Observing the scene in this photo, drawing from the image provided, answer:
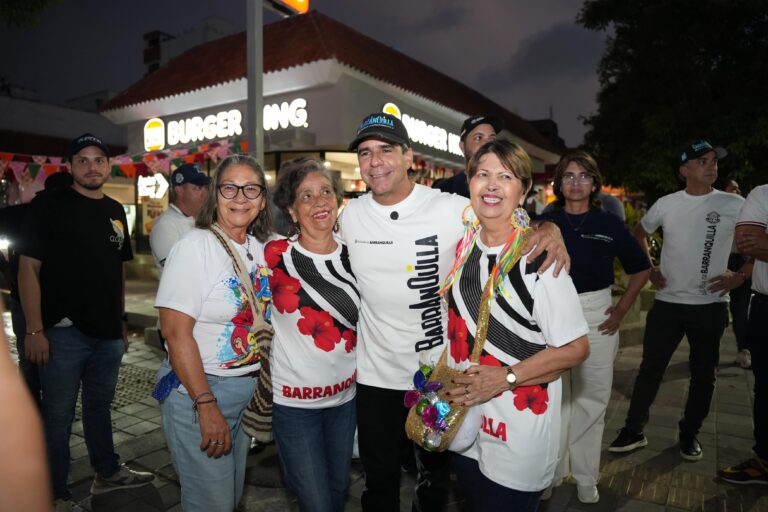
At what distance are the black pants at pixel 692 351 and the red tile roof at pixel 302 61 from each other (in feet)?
24.7

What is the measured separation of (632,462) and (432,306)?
2.65 m

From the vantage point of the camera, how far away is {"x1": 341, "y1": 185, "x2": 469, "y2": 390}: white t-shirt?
2398 millimetres

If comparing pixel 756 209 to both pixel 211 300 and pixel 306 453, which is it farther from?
pixel 211 300

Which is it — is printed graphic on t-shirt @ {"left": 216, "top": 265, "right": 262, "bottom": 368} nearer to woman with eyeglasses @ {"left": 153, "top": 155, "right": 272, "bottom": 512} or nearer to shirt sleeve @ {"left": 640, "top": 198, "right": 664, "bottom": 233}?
woman with eyeglasses @ {"left": 153, "top": 155, "right": 272, "bottom": 512}

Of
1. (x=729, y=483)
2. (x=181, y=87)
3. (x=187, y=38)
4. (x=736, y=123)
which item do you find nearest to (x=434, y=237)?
(x=729, y=483)

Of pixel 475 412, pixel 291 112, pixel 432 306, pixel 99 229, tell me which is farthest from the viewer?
pixel 291 112

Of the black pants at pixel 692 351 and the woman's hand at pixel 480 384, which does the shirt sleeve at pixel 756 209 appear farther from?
the woman's hand at pixel 480 384

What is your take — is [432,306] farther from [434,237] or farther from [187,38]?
[187,38]

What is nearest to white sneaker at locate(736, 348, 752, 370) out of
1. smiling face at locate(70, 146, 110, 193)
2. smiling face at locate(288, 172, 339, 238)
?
smiling face at locate(288, 172, 339, 238)

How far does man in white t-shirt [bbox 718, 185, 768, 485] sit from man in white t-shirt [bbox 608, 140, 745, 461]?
0.28 m

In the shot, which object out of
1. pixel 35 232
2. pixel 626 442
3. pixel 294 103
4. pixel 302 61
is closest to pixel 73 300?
pixel 35 232

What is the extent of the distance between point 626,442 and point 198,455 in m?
3.50

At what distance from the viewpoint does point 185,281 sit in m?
2.06

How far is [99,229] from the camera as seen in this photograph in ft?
10.8
